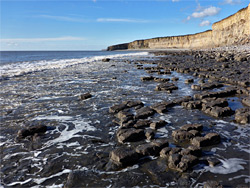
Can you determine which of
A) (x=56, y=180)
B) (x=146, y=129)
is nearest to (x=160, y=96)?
(x=146, y=129)

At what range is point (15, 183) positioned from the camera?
3645 millimetres

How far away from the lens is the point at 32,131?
5.69 m

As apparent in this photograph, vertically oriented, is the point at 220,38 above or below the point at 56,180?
above

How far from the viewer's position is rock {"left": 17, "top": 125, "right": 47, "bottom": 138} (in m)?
5.50

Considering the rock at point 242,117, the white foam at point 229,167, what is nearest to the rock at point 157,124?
the white foam at point 229,167

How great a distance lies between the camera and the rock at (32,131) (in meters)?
5.50

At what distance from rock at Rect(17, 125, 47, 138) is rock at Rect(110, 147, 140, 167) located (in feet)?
9.38

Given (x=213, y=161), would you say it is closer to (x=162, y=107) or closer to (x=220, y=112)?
(x=220, y=112)

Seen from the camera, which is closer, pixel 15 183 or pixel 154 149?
pixel 15 183

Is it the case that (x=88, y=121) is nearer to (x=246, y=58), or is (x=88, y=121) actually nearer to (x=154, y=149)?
(x=154, y=149)

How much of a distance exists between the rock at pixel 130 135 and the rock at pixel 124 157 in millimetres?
798

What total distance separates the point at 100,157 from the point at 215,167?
8.31 ft

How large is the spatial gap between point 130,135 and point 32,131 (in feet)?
10.1

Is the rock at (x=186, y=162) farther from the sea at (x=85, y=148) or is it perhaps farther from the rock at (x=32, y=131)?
the rock at (x=32, y=131)
